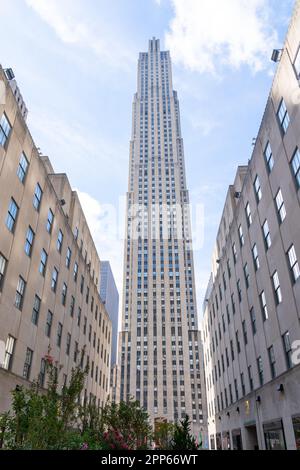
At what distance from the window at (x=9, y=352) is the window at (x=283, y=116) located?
76.1 feet

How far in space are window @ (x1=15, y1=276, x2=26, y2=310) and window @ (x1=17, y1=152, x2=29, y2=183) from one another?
A: 7.48 m

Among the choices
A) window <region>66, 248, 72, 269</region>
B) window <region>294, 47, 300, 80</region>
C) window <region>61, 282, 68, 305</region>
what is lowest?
window <region>61, 282, 68, 305</region>

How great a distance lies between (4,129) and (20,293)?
38.0 ft

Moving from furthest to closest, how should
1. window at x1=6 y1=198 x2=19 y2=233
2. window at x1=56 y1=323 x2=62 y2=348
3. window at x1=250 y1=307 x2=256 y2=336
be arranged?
window at x1=56 y1=323 x2=62 y2=348, window at x1=250 y1=307 x2=256 y2=336, window at x1=6 y1=198 x2=19 y2=233

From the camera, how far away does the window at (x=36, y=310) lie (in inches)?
1110

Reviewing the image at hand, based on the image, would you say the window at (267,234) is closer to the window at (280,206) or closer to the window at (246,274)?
the window at (280,206)

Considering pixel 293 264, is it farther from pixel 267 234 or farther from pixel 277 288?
pixel 267 234

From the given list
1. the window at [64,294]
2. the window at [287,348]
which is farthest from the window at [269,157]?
the window at [64,294]

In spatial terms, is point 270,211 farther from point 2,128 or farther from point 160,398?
point 160,398

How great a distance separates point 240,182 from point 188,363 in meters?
104

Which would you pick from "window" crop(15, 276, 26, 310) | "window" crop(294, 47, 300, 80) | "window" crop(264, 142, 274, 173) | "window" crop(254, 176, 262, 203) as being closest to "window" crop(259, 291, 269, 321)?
"window" crop(254, 176, 262, 203)

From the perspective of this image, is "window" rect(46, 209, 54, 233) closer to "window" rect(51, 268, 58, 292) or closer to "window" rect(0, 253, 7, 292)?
"window" rect(51, 268, 58, 292)

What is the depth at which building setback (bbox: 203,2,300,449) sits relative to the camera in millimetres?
21703

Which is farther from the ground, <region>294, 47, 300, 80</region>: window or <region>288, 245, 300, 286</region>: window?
<region>294, 47, 300, 80</region>: window
